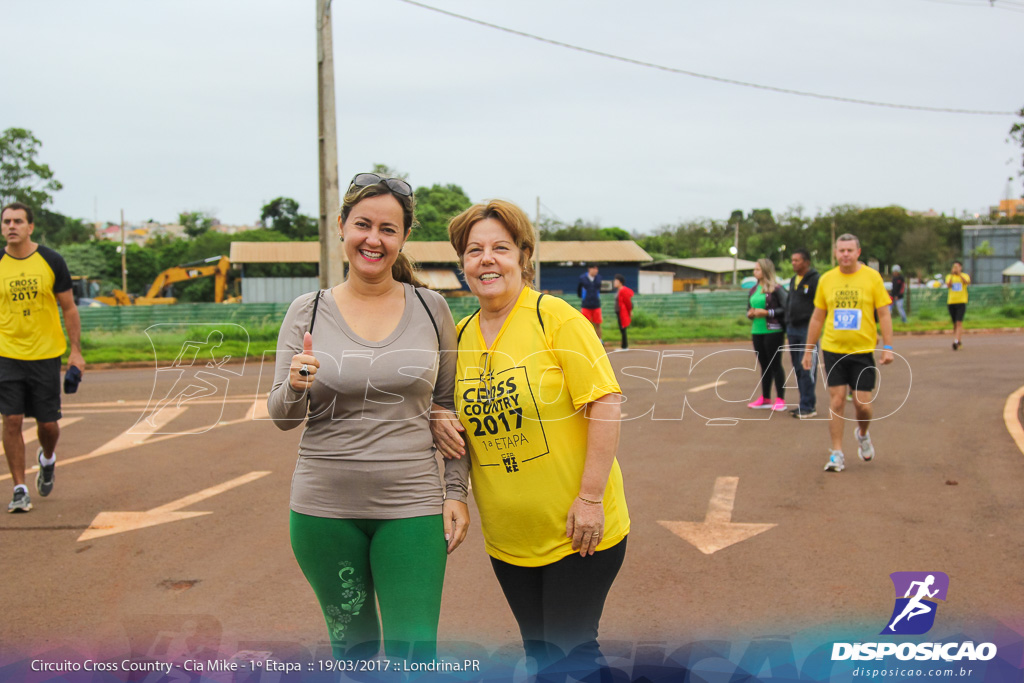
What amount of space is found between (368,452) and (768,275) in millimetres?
8207

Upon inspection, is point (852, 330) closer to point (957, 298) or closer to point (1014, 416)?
point (1014, 416)

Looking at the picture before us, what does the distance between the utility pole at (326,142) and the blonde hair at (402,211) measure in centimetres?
1175

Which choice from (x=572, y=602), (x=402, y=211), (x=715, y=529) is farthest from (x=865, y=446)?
(x=402, y=211)

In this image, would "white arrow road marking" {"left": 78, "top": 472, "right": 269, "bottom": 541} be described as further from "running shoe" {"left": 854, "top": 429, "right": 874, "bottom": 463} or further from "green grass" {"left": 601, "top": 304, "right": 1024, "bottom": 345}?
"green grass" {"left": 601, "top": 304, "right": 1024, "bottom": 345}

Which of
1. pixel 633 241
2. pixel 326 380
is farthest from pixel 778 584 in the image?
pixel 633 241

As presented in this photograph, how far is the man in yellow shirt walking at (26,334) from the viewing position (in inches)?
229

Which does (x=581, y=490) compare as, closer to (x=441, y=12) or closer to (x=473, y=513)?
(x=473, y=513)

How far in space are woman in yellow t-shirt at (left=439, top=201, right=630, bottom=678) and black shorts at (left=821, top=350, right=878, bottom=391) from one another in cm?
464

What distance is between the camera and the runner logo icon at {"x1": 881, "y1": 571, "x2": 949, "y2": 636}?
12.0 feet

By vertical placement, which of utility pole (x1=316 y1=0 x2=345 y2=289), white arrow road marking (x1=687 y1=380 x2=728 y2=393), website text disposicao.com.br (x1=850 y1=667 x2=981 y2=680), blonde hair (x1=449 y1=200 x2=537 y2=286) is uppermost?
utility pole (x1=316 y1=0 x2=345 y2=289)

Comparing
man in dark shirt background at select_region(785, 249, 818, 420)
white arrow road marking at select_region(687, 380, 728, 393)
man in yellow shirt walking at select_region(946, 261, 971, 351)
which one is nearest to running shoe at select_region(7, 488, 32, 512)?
man in dark shirt background at select_region(785, 249, 818, 420)

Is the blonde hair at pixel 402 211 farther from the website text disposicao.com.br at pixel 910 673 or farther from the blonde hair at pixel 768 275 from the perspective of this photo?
the blonde hair at pixel 768 275

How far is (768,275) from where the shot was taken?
991cm

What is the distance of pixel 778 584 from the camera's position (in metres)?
4.37
